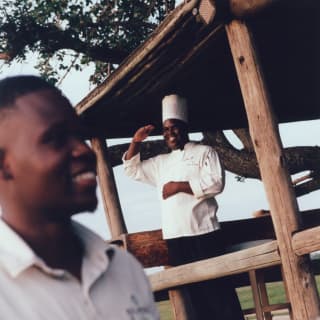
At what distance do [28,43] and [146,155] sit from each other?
102 inches

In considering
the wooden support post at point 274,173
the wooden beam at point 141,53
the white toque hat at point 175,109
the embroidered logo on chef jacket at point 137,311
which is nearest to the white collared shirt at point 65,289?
the embroidered logo on chef jacket at point 137,311

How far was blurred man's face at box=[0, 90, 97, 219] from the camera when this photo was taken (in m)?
1.37

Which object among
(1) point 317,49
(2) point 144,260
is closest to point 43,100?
(2) point 144,260

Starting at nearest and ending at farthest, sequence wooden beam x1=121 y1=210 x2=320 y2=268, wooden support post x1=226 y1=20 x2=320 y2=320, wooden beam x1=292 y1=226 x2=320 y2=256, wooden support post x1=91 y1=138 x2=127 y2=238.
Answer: wooden beam x1=292 y1=226 x2=320 y2=256
wooden support post x1=226 y1=20 x2=320 y2=320
wooden beam x1=121 y1=210 x2=320 y2=268
wooden support post x1=91 y1=138 x2=127 y2=238

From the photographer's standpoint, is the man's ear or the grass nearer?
the man's ear

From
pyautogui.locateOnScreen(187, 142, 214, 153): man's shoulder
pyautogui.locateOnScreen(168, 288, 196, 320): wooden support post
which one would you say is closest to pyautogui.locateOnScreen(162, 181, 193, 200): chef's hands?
pyautogui.locateOnScreen(187, 142, 214, 153): man's shoulder

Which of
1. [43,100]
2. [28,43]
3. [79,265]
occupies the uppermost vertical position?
[28,43]

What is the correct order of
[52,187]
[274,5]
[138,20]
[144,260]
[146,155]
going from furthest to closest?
1. [138,20]
2. [146,155]
3. [144,260]
4. [274,5]
5. [52,187]

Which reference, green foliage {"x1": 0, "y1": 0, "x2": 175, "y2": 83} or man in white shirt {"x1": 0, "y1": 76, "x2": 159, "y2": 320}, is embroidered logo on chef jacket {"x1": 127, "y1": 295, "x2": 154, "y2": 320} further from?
green foliage {"x1": 0, "y1": 0, "x2": 175, "y2": 83}

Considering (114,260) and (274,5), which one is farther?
(274,5)

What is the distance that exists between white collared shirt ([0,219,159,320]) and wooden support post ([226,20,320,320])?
4738 mm

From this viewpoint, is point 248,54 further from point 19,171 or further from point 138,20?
point 138,20

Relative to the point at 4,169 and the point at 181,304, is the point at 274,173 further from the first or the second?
the point at 4,169

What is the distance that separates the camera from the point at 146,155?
12.2 m
